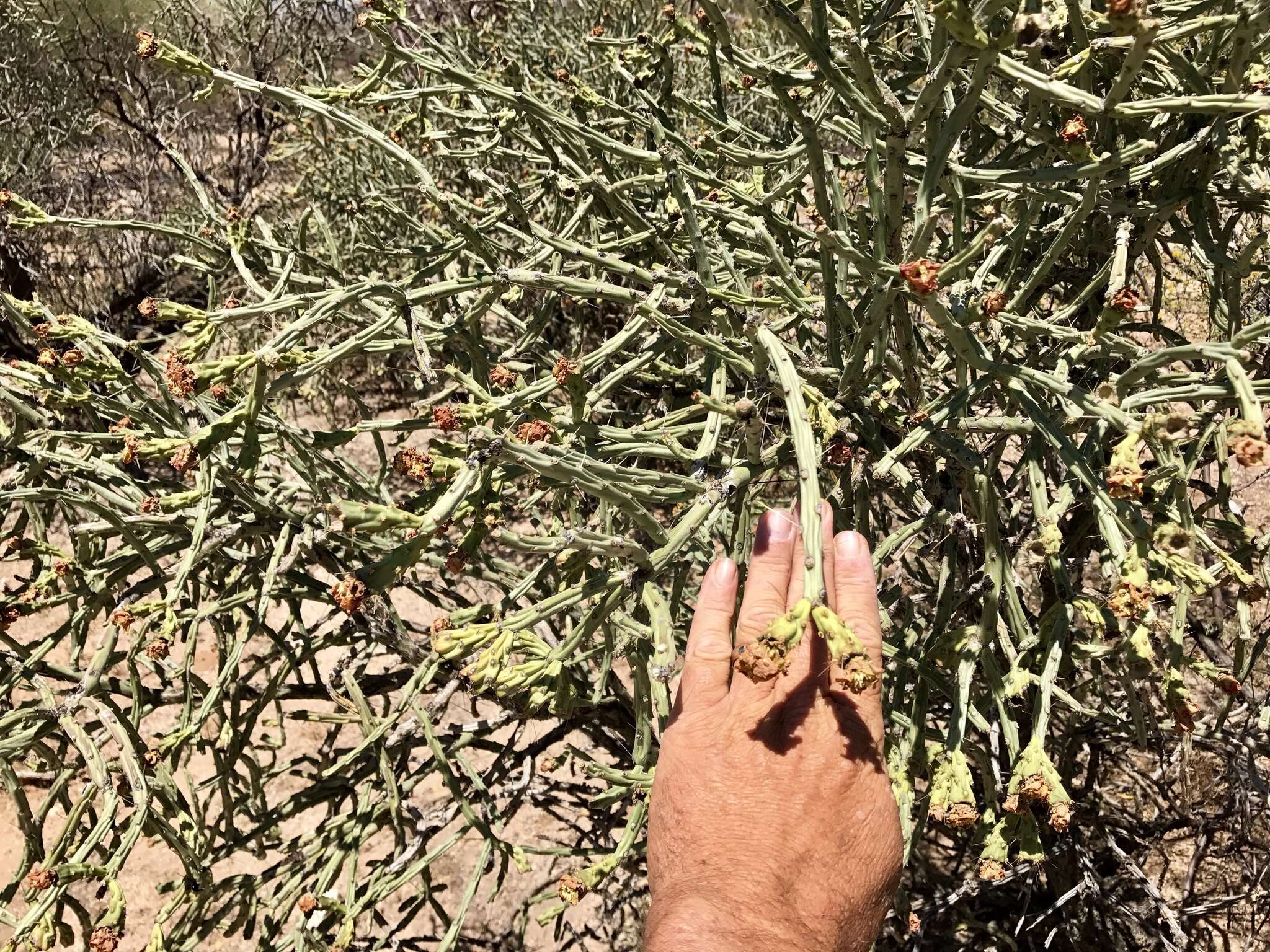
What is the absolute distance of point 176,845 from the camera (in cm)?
164

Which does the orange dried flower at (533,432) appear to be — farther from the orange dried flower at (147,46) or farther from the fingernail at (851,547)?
the orange dried flower at (147,46)

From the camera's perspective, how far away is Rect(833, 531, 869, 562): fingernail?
126 cm

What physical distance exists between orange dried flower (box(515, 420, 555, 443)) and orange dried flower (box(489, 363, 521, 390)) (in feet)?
0.69

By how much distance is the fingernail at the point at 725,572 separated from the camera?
1.33 m

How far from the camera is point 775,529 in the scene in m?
1.28

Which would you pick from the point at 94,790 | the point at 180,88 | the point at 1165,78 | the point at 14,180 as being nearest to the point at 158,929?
the point at 94,790

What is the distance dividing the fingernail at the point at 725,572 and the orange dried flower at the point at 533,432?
36 cm

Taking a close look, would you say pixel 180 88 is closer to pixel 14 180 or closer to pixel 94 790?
pixel 14 180

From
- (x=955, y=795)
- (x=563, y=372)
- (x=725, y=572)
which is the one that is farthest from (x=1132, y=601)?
(x=563, y=372)

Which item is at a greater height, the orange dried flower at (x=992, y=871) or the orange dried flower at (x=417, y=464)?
the orange dried flower at (x=417, y=464)

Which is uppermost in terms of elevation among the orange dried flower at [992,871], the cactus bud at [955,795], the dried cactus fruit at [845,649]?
the dried cactus fruit at [845,649]

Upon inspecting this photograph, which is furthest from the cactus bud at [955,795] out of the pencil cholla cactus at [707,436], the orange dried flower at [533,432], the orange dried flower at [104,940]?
the orange dried flower at [104,940]

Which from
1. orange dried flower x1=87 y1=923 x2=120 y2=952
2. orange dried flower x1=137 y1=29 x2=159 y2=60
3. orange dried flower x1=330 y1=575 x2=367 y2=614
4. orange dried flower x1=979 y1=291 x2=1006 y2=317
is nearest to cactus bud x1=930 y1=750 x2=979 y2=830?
orange dried flower x1=979 y1=291 x2=1006 y2=317

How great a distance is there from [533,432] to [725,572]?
1.28 ft
